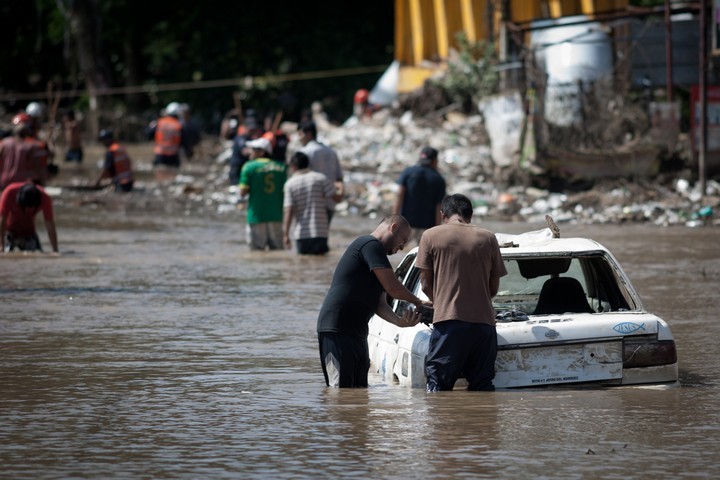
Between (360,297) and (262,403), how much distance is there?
0.88m

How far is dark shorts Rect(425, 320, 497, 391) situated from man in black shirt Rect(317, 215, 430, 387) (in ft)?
1.10

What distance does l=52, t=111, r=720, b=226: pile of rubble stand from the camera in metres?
21.9

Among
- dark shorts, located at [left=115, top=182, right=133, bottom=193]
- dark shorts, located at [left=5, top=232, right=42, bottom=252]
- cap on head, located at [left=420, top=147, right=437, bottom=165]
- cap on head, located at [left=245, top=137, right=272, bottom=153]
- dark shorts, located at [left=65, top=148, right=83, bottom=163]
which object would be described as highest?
cap on head, located at [left=245, top=137, right=272, bottom=153]

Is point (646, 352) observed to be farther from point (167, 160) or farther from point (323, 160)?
point (167, 160)

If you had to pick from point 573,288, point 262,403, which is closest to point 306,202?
point 573,288

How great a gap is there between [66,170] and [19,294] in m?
19.0

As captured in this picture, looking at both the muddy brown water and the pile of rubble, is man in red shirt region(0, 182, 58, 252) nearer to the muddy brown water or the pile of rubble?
the muddy brown water

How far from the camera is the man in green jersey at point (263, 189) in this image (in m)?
16.9

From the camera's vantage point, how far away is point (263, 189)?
16891 millimetres

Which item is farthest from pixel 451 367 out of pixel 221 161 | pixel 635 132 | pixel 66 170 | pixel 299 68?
pixel 299 68

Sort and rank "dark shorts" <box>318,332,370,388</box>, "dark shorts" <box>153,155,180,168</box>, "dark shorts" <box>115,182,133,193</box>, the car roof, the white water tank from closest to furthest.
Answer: "dark shorts" <box>318,332,370,388</box> → the car roof → the white water tank → "dark shorts" <box>115,182,133,193</box> → "dark shorts" <box>153,155,180,168</box>

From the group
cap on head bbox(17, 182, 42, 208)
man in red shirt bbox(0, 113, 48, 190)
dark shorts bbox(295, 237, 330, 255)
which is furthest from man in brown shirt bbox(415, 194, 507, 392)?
man in red shirt bbox(0, 113, 48, 190)

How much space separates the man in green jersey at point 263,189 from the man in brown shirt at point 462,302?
8.76 meters

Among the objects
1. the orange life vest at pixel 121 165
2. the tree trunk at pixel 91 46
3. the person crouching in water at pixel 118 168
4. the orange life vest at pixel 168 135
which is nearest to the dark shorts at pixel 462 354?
the person crouching in water at pixel 118 168
